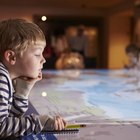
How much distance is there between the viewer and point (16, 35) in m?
0.61

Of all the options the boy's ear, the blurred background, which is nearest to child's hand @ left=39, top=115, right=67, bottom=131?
the boy's ear

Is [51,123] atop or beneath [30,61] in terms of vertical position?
beneath

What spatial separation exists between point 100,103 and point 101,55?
7.36 meters

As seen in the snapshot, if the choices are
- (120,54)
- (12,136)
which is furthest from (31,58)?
(120,54)

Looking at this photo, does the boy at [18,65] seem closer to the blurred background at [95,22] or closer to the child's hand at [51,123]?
the child's hand at [51,123]

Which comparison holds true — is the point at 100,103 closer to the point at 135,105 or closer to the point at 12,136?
the point at 135,105

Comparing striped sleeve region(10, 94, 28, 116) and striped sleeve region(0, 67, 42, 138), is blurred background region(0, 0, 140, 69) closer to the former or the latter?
striped sleeve region(10, 94, 28, 116)

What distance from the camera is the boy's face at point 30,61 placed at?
2.10ft

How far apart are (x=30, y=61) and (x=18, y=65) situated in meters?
0.02

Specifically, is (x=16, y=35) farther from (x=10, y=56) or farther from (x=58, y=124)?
(x=58, y=124)

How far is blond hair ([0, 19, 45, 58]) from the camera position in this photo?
61cm

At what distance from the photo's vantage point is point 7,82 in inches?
23.9

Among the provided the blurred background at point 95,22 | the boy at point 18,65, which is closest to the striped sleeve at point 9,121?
the boy at point 18,65

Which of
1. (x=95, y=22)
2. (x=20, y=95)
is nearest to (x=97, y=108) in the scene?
(x=20, y=95)
